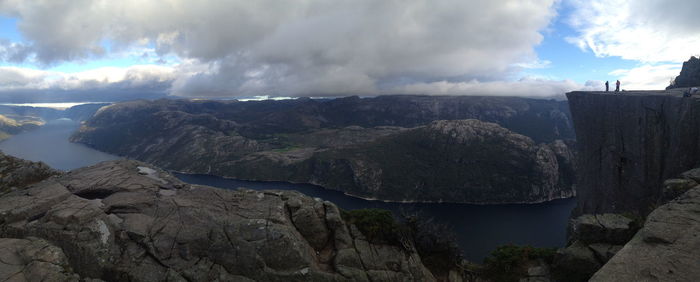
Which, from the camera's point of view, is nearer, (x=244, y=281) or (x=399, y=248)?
(x=244, y=281)

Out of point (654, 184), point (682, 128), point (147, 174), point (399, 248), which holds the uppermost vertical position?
point (682, 128)

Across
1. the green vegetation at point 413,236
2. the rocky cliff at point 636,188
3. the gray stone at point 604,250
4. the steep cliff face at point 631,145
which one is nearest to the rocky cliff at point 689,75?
the rocky cliff at point 636,188

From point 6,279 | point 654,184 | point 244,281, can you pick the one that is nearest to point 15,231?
point 6,279

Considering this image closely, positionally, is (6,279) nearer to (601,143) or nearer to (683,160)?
(683,160)

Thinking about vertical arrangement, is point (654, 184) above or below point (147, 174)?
below

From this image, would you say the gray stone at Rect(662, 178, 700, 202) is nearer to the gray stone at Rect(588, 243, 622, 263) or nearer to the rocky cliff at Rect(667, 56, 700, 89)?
the gray stone at Rect(588, 243, 622, 263)

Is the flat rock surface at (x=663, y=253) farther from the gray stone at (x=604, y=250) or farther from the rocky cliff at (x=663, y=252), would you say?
the gray stone at (x=604, y=250)
